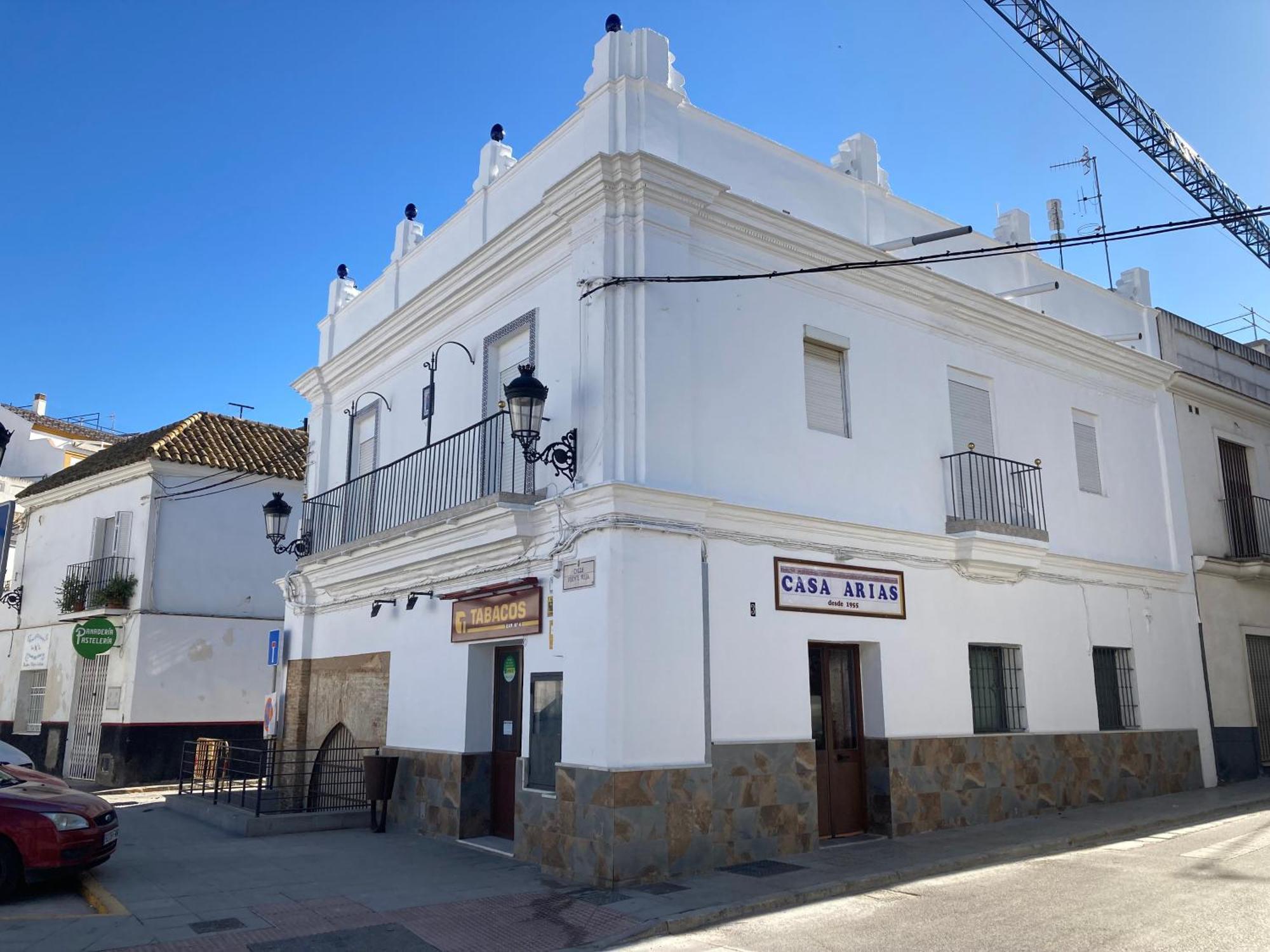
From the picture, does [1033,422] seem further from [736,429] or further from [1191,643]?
[736,429]

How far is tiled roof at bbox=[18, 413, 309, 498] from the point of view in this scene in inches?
803

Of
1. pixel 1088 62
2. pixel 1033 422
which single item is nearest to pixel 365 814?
pixel 1033 422

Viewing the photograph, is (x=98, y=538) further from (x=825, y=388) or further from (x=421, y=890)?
(x=825, y=388)

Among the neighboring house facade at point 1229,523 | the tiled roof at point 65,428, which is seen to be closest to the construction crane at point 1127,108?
the neighboring house facade at point 1229,523

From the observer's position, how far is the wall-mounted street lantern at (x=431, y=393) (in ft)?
42.2

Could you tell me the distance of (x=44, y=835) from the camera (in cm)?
823

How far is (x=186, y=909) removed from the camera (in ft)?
26.4

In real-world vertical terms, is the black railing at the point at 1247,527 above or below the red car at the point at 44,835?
above

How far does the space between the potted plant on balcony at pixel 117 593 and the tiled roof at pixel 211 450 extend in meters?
2.35

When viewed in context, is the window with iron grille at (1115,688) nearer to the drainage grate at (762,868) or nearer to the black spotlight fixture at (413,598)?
the drainage grate at (762,868)

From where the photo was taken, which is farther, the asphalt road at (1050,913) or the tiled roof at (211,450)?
the tiled roof at (211,450)

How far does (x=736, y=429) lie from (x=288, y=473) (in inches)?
546

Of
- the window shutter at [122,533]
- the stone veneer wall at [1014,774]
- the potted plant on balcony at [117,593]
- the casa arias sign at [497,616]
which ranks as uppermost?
the window shutter at [122,533]

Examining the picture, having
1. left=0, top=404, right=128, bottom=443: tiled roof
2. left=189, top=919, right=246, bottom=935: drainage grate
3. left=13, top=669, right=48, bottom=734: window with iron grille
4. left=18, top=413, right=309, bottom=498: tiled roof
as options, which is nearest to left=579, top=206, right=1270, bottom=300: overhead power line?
left=189, top=919, right=246, bottom=935: drainage grate
